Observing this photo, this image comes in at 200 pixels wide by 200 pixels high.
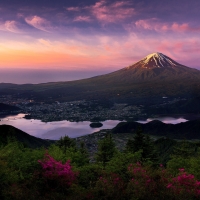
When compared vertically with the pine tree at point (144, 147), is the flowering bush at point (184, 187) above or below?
above

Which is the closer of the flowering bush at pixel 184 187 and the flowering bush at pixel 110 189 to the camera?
the flowering bush at pixel 184 187

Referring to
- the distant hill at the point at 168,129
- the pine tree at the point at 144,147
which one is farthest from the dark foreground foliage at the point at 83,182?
the distant hill at the point at 168,129

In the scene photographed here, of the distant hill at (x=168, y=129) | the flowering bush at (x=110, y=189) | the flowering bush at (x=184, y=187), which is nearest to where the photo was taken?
the flowering bush at (x=184, y=187)

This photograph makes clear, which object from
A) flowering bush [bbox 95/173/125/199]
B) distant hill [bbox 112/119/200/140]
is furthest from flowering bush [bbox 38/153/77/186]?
distant hill [bbox 112/119/200/140]

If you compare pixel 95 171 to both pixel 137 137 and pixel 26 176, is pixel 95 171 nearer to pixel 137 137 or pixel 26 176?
pixel 26 176

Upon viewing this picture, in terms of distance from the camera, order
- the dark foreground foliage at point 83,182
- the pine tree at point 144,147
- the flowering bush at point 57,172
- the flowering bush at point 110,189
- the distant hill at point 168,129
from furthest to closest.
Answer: the distant hill at point 168,129, the pine tree at point 144,147, the flowering bush at point 57,172, the flowering bush at point 110,189, the dark foreground foliage at point 83,182

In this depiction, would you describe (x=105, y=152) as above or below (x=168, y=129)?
above

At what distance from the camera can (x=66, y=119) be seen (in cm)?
18912

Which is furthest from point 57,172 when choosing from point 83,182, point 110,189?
point 110,189

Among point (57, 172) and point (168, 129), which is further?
point (168, 129)

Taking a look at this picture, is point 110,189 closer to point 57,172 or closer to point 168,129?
point 57,172

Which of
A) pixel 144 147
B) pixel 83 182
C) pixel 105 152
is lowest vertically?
pixel 105 152

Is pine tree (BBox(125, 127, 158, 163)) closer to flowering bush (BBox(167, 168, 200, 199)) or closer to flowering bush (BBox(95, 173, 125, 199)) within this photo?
flowering bush (BBox(167, 168, 200, 199))

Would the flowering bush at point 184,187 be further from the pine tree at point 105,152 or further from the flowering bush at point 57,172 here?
the pine tree at point 105,152
